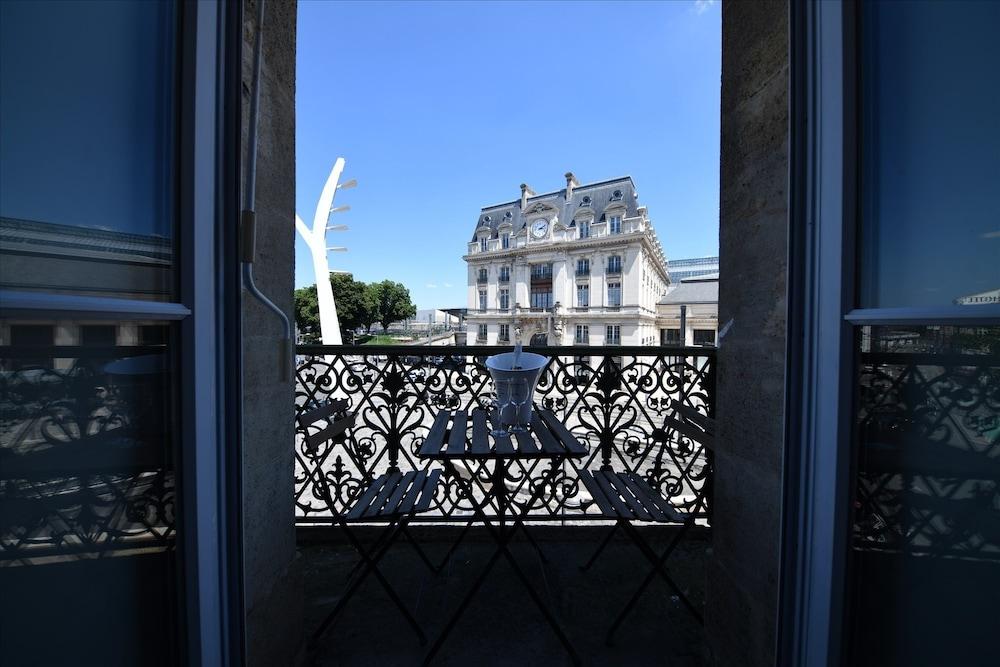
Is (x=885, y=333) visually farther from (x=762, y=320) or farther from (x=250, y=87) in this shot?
(x=250, y=87)

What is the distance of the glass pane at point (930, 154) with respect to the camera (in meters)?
0.80

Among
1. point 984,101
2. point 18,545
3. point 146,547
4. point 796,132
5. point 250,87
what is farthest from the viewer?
point 250,87

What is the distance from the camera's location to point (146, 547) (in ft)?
3.09

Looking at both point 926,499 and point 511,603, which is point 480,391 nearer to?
point 511,603

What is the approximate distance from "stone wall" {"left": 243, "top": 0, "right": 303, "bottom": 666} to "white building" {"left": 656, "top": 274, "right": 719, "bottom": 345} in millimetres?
33542

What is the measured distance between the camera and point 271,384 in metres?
1.36

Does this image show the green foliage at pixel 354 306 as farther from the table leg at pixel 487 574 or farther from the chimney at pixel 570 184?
the table leg at pixel 487 574

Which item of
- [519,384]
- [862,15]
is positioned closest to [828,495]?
→ [519,384]

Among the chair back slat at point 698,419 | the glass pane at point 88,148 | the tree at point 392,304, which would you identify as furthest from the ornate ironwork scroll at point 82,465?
the tree at point 392,304

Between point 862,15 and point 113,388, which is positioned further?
point 862,15

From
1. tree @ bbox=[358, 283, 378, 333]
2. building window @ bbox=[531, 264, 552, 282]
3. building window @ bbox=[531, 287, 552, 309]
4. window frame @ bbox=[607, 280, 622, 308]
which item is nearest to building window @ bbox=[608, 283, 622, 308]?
window frame @ bbox=[607, 280, 622, 308]

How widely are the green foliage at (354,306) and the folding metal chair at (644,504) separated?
36.8m

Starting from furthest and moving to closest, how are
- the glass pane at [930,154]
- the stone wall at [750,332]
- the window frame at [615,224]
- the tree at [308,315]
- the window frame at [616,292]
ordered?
the window frame at [615,224], the window frame at [616,292], the tree at [308,315], the stone wall at [750,332], the glass pane at [930,154]

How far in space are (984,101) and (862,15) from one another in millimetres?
411
